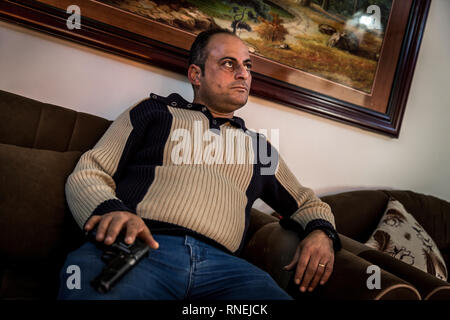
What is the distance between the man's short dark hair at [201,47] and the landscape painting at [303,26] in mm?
136

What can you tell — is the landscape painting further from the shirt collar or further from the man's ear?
the shirt collar

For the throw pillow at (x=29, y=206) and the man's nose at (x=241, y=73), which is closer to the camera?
the throw pillow at (x=29, y=206)

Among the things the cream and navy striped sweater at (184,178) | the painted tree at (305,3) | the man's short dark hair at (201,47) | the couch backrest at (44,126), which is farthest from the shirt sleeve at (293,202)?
the painted tree at (305,3)

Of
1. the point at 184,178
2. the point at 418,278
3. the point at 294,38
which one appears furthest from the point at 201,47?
the point at 418,278

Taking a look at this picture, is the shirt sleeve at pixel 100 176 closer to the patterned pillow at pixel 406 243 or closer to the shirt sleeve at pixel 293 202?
the shirt sleeve at pixel 293 202

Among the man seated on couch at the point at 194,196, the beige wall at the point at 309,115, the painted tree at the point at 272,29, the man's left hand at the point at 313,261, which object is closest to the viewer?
the man seated on couch at the point at 194,196

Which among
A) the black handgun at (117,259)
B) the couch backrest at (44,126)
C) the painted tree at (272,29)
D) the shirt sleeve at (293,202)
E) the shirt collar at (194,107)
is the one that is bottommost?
the black handgun at (117,259)

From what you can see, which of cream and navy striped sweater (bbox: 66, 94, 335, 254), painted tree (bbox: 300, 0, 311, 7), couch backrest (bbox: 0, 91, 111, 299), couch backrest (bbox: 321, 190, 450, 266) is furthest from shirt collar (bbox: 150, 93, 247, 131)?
painted tree (bbox: 300, 0, 311, 7)

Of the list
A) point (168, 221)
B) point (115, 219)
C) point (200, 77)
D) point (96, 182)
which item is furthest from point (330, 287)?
point (200, 77)

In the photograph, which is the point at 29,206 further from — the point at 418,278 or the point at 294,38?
the point at 294,38

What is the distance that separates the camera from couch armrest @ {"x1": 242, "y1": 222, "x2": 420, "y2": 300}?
0.85 metres

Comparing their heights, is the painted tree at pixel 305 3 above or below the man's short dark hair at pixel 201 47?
above

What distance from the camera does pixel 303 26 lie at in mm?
1917

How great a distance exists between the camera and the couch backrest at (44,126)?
1219mm
